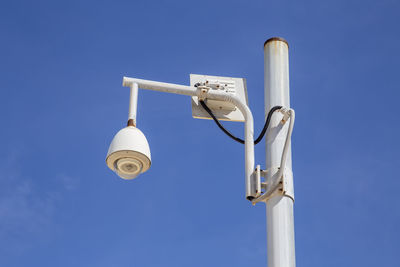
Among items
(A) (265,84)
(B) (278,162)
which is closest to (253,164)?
(B) (278,162)

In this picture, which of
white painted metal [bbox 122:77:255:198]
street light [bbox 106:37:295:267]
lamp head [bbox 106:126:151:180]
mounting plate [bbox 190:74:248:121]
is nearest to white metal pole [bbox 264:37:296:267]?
street light [bbox 106:37:295:267]

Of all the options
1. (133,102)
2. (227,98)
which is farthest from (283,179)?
(133,102)

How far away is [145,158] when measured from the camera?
6.18 meters

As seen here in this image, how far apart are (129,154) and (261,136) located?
103 centimetres

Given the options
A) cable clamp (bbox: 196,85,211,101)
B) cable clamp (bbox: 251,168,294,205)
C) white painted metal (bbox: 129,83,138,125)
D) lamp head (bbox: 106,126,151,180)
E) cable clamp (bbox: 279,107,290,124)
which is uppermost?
cable clamp (bbox: 196,85,211,101)

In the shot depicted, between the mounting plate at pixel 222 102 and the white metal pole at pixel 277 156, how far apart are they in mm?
424

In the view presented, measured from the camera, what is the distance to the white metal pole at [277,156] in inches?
222

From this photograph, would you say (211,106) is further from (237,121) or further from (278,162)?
(278,162)

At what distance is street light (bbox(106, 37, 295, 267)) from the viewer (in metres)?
5.75

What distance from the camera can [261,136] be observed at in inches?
246

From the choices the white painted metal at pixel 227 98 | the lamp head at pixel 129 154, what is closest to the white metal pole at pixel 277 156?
the white painted metal at pixel 227 98

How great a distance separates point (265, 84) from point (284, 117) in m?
0.43

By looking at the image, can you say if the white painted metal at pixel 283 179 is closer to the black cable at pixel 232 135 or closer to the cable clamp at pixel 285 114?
the cable clamp at pixel 285 114

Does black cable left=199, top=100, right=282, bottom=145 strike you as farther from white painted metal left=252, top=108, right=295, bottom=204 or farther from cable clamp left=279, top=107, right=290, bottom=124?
white painted metal left=252, top=108, right=295, bottom=204
